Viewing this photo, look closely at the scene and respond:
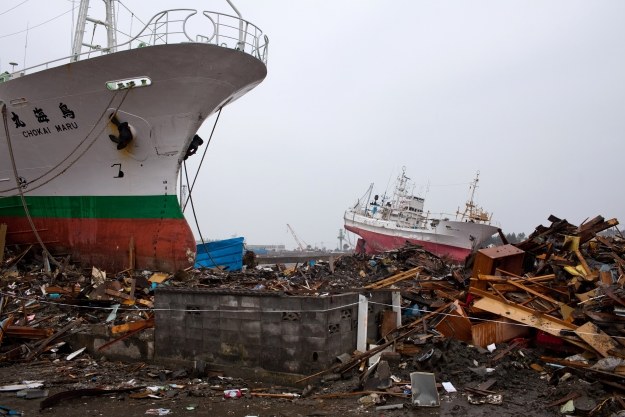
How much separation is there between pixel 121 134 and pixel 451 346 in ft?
36.8

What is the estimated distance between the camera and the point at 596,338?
645 centimetres

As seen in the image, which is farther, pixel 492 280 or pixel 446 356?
pixel 492 280

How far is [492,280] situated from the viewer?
27.9 ft

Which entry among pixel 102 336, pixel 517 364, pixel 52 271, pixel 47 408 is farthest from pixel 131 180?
pixel 517 364

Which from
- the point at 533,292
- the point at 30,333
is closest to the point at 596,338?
the point at 533,292

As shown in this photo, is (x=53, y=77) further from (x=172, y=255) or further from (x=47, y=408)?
(x=47, y=408)

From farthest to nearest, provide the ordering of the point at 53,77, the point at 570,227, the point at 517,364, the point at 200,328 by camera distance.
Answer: the point at 53,77, the point at 570,227, the point at 200,328, the point at 517,364

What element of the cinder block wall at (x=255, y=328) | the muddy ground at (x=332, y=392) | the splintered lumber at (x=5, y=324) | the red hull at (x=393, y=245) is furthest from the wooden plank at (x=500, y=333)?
the red hull at (x=393, y=245)

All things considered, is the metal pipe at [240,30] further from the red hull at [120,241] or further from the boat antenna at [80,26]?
the boat antenna at [80,26]

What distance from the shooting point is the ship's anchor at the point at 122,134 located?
1333 cm

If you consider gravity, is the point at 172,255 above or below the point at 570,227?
below

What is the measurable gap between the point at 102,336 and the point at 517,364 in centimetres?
761

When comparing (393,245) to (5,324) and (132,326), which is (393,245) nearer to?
(132,326)

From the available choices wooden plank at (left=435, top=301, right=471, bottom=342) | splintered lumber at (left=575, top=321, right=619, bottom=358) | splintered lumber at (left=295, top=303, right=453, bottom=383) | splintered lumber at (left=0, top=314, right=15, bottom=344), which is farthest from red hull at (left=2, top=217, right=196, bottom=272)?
splintered lumber at (left=575, top=321, right=619, bottom=358)
